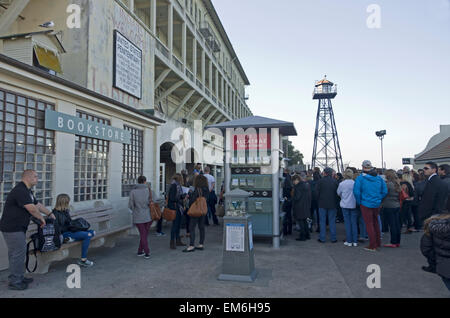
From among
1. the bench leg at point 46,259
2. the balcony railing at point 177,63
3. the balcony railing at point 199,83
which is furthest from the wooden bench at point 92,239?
the balcony railing at point 199,83

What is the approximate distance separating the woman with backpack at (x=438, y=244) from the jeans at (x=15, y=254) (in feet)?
17.8

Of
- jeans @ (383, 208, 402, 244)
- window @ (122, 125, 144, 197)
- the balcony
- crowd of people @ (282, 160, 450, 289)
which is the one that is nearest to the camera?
crowd of people @ (282, 160, 450, 289)

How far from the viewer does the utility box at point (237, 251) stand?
195 inches

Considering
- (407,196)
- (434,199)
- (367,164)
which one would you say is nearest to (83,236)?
(367,164)

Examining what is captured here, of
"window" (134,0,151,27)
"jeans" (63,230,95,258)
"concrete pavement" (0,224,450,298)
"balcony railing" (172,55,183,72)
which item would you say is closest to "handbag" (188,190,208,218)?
"concrete pavement" (0,224,450,298)

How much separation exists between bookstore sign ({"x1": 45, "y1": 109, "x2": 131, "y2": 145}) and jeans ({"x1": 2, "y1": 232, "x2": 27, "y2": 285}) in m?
2.58

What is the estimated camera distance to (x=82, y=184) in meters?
7.82

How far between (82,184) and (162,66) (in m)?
10.5

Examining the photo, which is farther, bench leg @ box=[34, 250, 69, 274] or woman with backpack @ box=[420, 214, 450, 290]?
bench leg @ box=[34, 250, 69, 274]

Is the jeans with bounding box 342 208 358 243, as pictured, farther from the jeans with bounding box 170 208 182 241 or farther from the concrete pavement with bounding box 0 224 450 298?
the jeans with bounding box 170 208 182 241

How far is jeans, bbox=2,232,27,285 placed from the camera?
454 cm

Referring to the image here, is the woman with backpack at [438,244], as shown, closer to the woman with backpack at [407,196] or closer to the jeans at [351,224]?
the jeans at [351,224]

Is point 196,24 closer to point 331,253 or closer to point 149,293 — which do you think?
point 331,253

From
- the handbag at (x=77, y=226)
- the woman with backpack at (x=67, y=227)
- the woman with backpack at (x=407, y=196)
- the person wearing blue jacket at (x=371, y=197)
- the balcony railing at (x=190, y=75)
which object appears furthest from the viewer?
the balcony railing at (x=190, y=75)
